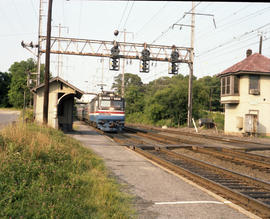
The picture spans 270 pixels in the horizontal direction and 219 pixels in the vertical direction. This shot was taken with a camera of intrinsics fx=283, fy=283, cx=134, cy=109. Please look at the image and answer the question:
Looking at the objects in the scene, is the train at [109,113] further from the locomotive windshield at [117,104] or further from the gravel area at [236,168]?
the gravel area at [236,168]

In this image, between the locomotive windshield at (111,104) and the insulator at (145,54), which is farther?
the insulator at (145,54)

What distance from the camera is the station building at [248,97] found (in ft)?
87.7

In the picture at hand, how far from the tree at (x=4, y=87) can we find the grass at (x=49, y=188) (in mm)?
81309

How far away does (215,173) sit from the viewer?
910 cm

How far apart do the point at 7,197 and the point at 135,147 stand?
10.2 m

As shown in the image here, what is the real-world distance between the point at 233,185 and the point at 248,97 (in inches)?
871

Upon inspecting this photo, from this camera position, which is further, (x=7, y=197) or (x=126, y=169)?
(x=126, y=169)

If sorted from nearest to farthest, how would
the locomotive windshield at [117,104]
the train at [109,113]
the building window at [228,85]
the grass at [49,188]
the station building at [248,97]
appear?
the grass at [49,188] → the train at [109,113] → the locomotive windshield at [117,104] → the station building at [248,97] → the building window at [228,85]

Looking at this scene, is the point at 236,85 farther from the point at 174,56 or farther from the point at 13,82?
the point at 13,82

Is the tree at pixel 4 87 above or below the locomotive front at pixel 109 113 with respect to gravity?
above

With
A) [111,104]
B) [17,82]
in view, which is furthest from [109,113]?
[17,82]

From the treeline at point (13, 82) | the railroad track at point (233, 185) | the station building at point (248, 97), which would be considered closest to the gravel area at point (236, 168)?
the railroad track at point (233, 185)

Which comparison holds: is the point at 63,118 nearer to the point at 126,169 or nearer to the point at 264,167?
the point at 126,169

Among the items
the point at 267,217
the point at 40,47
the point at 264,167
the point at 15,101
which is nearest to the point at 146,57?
the point at 40,47
